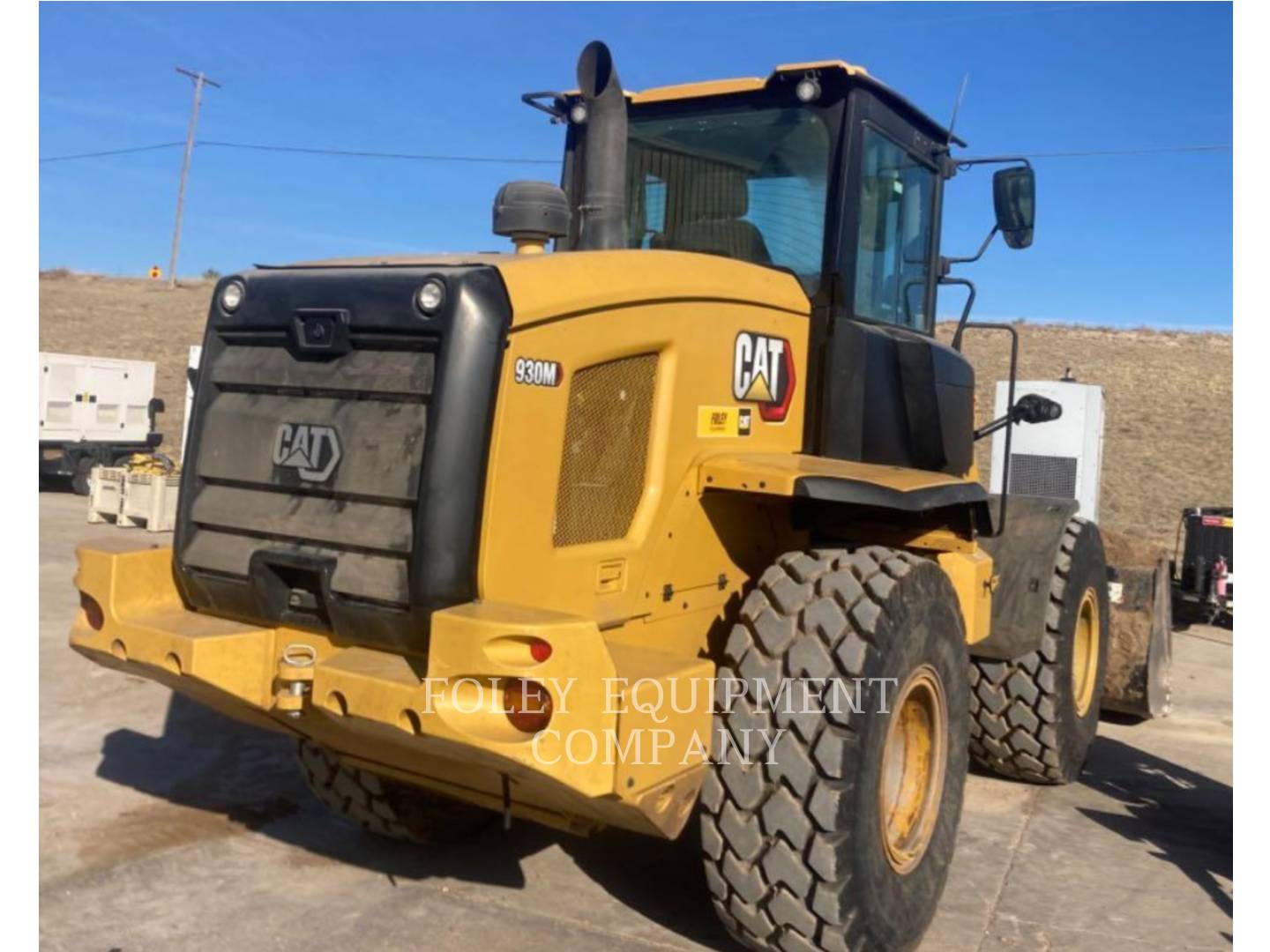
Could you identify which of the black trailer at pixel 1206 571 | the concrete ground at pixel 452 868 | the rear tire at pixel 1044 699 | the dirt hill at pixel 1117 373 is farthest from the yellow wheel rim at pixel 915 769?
the dirt hill at pixel 1117 373

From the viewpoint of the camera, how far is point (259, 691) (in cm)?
348

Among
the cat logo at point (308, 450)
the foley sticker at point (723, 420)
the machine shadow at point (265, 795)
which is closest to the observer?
the cat logo at point (308, 450)

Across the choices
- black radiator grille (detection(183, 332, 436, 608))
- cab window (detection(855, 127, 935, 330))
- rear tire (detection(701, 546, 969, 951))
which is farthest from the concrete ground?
cab window (detection(855, 127, 935, 330))

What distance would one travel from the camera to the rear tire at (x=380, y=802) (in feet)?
14.7

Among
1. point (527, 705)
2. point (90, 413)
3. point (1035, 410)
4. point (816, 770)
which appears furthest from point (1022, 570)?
point (90, 413)

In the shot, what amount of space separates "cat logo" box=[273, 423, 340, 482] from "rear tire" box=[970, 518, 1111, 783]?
3.50 meters

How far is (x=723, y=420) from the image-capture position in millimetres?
3953

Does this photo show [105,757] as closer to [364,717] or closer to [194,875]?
[194,875]

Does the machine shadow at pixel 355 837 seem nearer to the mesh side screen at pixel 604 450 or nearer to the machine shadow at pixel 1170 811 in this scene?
the mesh side screen at pixel 604 450

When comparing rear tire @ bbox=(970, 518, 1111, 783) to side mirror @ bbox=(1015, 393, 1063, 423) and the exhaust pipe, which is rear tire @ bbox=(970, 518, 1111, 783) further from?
the exhaust pipe

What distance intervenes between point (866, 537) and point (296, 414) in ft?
7.01

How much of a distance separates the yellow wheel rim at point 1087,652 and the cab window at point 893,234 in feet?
6.56

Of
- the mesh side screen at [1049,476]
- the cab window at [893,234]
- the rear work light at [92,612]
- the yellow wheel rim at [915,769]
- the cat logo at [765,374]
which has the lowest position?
the yellow wheel rim at [915,769]

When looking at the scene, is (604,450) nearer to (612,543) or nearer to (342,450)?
(612,543)
